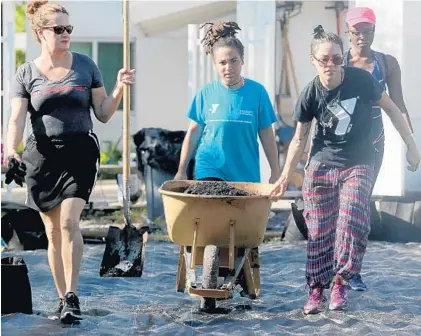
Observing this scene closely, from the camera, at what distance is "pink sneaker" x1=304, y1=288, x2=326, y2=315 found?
243 inches

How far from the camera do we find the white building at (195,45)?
10820mm

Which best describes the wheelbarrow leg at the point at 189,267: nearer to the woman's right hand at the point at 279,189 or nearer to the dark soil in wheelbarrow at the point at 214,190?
the dark soil in wheelbarrow at the point at 214,190

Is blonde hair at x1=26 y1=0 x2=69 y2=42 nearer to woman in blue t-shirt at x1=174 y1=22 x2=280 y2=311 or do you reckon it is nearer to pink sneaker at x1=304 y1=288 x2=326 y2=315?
woman in blue t-shirt at x1=174 y1=22 x2=280 y2=311

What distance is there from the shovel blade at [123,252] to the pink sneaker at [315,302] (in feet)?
3.68

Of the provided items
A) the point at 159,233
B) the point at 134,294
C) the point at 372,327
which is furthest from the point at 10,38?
the point at 372,327

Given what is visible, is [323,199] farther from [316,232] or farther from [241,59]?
[241,59]

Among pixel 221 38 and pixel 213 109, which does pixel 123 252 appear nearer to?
pixel 213 109

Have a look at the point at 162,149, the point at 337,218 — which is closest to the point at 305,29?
the point at 162,149

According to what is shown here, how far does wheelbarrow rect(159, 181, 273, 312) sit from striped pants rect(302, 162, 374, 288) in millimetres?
330

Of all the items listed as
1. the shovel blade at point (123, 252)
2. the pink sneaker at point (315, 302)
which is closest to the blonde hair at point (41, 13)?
the shovel blade at point (123, 252)

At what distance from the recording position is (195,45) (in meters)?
14.8

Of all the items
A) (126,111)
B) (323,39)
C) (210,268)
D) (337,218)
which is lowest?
(210,268)

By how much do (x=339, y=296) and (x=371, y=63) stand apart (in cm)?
195

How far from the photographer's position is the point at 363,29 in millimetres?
7191
